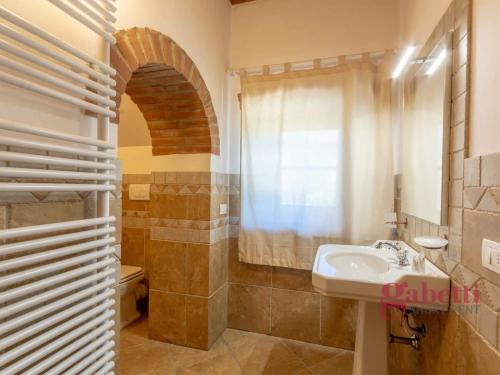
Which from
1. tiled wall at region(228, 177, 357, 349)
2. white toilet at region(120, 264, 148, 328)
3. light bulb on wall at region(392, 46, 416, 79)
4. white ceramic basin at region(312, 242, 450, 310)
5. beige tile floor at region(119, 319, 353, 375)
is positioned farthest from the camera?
white toilet at region(120, 264, 148, 328)

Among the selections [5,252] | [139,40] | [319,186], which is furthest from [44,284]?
[319,186]

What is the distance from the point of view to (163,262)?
211cm

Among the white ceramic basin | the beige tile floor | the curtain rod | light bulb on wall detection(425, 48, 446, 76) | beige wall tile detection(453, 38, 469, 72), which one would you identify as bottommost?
the beige tile floor

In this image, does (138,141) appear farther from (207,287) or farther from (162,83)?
(207,287)

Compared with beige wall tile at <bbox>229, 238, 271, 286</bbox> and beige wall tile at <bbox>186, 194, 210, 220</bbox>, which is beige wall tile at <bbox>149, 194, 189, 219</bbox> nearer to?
beige wall tile at <bbox>186, 194, 210, 220</bbox>

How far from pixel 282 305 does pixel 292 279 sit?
24cm

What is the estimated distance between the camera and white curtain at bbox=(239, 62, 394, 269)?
6.29 feet

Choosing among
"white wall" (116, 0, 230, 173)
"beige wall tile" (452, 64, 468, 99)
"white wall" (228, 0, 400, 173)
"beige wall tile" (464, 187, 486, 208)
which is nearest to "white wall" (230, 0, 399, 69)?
"white wall" (228, 0, 400, 173)

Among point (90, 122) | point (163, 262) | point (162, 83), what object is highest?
point (162, 83)

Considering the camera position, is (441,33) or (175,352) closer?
(441,33)

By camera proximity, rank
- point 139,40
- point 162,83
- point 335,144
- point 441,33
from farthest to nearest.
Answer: point 335,144
point 162,83
point 139,40
point 441,33

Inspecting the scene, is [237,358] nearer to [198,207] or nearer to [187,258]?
[187,258]

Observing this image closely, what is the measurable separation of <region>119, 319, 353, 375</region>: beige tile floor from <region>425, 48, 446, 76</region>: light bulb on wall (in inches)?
75.8

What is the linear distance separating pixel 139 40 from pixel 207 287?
165cm
